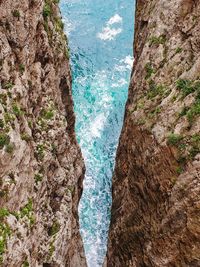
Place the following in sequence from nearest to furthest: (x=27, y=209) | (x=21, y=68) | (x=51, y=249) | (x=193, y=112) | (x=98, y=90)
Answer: (x=27, y=209) → (x=193, y=112) → (x=21, y=68) → (x=51, y=249) → (x=98, y=90)

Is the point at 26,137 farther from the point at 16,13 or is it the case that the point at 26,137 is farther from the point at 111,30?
the point at 111,30

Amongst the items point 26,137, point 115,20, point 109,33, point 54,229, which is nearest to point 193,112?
point 26,137

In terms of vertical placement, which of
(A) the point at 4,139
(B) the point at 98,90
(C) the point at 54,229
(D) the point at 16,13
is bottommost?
Result: (C) the point at 54,229

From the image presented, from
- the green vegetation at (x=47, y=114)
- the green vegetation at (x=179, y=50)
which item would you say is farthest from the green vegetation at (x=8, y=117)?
the green vegetation at (x=179, y=50)

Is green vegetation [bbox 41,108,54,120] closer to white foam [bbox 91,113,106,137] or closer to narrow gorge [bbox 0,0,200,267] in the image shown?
narrow gorge [bbox 0,0,200,267]

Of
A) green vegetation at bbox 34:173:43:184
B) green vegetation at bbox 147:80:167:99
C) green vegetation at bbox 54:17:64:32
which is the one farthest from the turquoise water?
green vegetation at bbox 34:173:43:184

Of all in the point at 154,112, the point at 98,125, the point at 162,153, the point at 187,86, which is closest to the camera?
the point at 162,153

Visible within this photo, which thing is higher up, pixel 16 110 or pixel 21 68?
pixel 21 68
